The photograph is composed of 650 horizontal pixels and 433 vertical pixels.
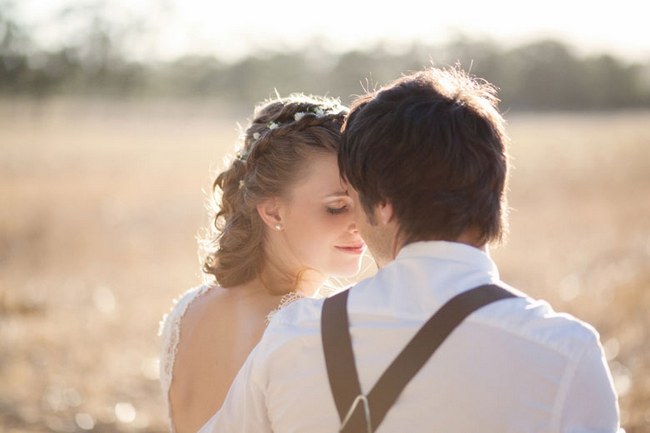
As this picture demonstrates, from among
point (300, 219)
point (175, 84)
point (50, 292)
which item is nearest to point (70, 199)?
point (50, 292)

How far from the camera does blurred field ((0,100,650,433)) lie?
20.6ft

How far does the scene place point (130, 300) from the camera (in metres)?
9.84

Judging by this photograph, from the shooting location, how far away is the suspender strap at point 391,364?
179 centimetres

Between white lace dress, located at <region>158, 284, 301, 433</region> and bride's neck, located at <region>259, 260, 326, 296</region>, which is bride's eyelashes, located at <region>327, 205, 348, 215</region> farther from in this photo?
white lace dress, located at <region>158, 284, 301, 433</region>

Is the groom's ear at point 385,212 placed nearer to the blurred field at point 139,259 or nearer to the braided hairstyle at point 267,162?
the braided hairstyle at point 267,162

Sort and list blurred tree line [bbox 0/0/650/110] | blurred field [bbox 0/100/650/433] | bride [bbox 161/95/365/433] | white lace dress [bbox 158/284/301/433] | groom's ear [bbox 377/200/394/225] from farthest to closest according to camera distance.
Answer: blurred tree line [bbox 0/0/650/110]
blurred field [bbox 0/100/650/433]
white lace dress [bbox 158/284/301/433]
bride [bbox 161/95/365/433]
groom's ear [bbox 377/200/394/225]

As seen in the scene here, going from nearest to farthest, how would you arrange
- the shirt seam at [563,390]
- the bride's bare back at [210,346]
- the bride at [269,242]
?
1. the shirt seam at [563,390]
2. the bride's bare back at [210,346]
3. the bride at [269,242]

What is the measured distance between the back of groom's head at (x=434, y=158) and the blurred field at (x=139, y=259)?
198cm

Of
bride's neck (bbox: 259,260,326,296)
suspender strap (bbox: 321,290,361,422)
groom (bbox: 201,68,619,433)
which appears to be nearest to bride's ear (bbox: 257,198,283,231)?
bride's neck (bbox: 259,260,326,296)

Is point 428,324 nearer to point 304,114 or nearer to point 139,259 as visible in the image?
point 304,114

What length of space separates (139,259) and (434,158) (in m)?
11.2

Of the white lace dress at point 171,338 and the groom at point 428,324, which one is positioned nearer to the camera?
the groom at point 428,324

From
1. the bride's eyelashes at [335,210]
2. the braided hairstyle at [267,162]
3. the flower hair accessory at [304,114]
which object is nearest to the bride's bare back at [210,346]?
the braided hairstyle at [267,162]

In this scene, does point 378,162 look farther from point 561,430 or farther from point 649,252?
point 649,252
